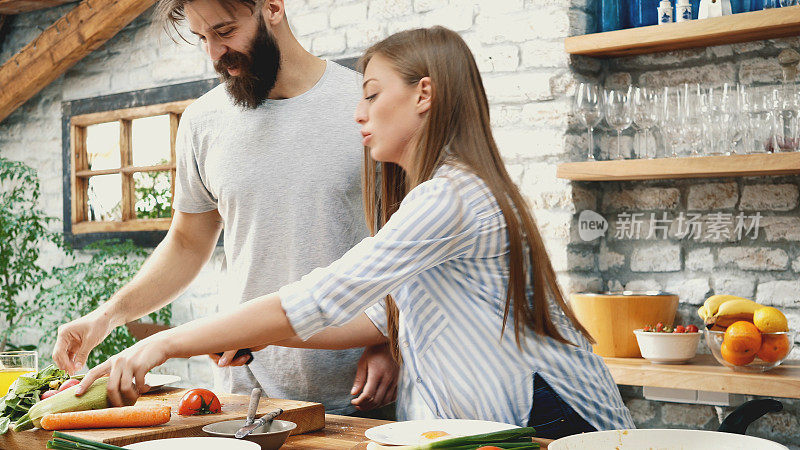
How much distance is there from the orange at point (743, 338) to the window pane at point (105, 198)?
11.6 feet

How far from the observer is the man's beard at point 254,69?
6.70ft

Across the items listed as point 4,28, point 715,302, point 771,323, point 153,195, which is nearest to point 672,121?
point 715,302

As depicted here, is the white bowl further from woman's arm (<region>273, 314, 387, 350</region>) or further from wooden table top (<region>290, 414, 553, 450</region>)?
wooden table top (<region>290, 414, 553, 450</region>)

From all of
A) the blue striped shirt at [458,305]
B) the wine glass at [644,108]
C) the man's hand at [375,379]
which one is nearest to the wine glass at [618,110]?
the wine glass at [644,108]

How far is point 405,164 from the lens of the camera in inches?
68.1

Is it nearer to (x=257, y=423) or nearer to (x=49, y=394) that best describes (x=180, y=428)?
(x=257, y=423)

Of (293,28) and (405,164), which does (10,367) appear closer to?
(405,164)

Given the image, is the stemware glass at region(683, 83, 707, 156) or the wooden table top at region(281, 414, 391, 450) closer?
the wooden table top at region(281, 414, 391, 450)

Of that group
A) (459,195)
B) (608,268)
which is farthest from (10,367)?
(608,268)

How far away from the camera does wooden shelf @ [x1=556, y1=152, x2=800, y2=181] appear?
2922mm

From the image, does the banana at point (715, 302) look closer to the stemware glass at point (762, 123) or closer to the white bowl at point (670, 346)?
the white bowl at point (670, 346)

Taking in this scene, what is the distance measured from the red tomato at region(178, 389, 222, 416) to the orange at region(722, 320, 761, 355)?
1861mm

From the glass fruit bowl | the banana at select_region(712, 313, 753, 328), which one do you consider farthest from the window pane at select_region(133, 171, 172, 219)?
the glass fruit bowl

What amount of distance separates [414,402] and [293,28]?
2866 mm
